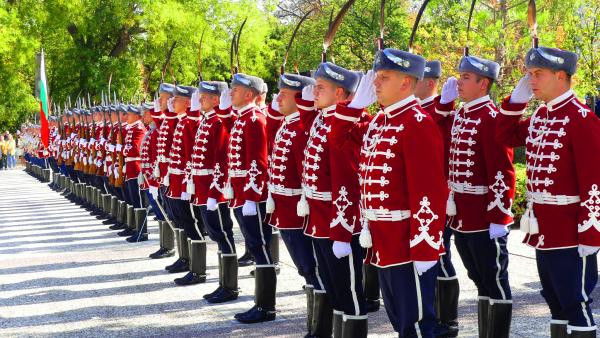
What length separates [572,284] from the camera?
4.48 m

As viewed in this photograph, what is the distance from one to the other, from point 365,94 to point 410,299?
1.26m

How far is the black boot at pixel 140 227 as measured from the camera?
39.5ft

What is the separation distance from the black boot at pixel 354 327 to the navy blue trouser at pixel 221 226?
99.6 inches

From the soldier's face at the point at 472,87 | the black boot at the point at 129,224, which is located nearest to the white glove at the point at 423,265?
the soldier's face at the point at 472,87

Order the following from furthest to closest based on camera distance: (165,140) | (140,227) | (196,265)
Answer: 1. (140,227)
2. (165,140)
3. (196,265)

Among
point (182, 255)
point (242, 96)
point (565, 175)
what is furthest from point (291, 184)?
point (182, 255)

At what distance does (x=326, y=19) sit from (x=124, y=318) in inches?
659

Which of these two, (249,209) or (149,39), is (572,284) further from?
(149,39)

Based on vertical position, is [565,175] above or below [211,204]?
above

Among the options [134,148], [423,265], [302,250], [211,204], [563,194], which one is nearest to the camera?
[423,265]

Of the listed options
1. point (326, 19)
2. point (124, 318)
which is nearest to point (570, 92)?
point (124, 318)

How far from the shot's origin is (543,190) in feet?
15.2

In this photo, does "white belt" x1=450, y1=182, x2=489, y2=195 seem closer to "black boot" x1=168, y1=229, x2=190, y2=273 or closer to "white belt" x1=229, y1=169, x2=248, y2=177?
"white belt" x1=229, y1=169, x2=248, y2=177

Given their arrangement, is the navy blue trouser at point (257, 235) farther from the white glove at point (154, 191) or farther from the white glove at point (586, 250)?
the white glove at point (154, 191)
